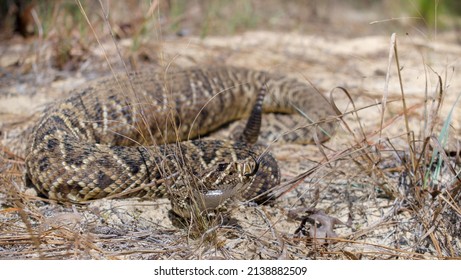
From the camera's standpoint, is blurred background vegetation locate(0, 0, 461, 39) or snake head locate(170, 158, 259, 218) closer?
snake head locate(170, 158, 259, 218)

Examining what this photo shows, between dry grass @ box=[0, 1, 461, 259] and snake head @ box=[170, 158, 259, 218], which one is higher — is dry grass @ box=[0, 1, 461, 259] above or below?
below

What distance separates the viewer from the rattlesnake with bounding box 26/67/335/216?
330 cm

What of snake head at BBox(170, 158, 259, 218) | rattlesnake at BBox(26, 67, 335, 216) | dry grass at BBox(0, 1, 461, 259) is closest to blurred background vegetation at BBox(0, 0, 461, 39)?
rattlesnake at BBox(26, 67, 335, 216)

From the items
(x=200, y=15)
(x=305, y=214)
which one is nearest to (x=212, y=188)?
(x=305, y=214)

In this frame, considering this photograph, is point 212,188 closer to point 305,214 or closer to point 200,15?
point 305,214

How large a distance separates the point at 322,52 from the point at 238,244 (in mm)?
4837

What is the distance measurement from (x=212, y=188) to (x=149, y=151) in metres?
0.45

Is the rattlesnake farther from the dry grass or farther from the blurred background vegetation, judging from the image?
the blurred background vegetation

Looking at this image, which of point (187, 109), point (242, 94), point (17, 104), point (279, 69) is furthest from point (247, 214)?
point (279, 69)

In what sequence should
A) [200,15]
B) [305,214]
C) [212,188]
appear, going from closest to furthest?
[212,188] < [305,214] < [200,15]

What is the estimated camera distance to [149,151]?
3334 millimetres

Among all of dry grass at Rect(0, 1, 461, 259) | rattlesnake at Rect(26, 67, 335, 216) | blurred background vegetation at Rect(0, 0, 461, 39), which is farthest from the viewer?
blurred background vegetation at Rect(0, 0, 461, 39)

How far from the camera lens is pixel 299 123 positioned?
17.7ft
